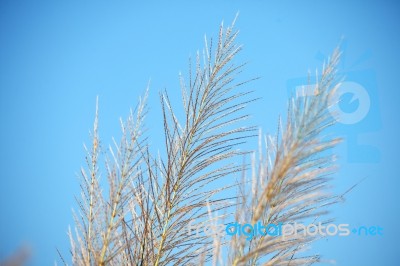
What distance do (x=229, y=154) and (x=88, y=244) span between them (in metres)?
1.08

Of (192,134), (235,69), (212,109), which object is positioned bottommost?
(192,134)

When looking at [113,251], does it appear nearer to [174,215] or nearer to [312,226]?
[174,215]

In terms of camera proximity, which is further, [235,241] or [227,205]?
[227,205]

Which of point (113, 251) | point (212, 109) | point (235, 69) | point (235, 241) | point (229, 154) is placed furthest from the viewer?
point (235, 69)

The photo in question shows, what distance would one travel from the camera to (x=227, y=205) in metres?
2.12

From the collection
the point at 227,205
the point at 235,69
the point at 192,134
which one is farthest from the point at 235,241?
the point at 235,69

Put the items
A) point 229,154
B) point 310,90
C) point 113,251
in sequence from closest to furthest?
point 310,90
point 113,251
point 229,154

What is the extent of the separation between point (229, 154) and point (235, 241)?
846mm

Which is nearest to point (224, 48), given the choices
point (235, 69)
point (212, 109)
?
point (235, 69)

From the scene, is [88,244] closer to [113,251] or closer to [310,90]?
[113,251]

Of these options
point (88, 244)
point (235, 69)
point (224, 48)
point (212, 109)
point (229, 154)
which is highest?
point (224, 48)

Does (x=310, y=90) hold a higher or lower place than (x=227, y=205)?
higher

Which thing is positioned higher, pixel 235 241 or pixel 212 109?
pixel 212 109

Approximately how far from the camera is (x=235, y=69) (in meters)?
2.52
